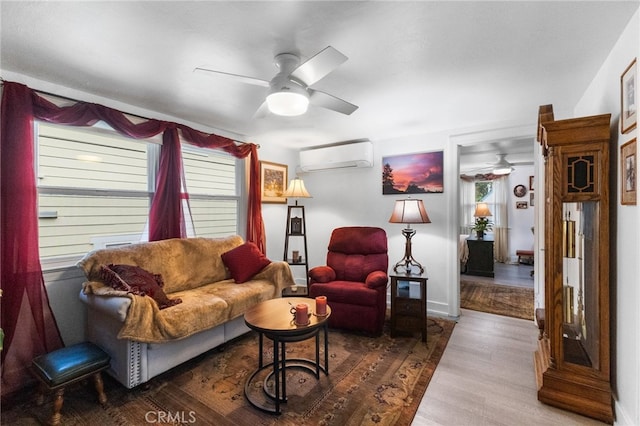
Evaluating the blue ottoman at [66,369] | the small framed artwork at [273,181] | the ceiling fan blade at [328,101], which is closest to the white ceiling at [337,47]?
the ceiling fan blade at [328,101]

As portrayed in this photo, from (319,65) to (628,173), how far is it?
1.80 meters

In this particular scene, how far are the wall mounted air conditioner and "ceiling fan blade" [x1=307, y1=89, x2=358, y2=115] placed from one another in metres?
1.75

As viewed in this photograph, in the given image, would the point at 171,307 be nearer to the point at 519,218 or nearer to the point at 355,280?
the point at 355,280

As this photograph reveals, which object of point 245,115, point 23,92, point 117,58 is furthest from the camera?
point 245,115

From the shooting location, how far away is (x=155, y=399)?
1.97 meters

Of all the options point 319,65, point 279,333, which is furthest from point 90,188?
point 319,65

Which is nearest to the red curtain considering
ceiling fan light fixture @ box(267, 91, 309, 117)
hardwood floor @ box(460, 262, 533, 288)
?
ceiling fan light fixture @ box(267, 91, 309, 117)

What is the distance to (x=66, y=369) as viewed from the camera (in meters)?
1.79

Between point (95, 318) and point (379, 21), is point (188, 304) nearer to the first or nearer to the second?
point (95, 318)

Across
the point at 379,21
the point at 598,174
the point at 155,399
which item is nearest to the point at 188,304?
the point at 155,399

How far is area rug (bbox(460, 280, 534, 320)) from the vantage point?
11.9 feet

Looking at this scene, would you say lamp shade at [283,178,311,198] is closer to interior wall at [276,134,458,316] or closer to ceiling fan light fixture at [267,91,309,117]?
interior wall at [276,134,458,316]

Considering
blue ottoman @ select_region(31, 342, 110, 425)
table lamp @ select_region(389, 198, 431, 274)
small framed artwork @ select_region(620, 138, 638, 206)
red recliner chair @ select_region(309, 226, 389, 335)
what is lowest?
blue ottoman @ select_region(31, 342, 110, 425)

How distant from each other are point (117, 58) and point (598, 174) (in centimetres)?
318
